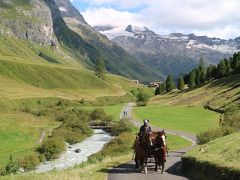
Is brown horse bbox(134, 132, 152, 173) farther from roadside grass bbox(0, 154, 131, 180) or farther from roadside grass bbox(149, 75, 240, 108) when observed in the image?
roadside grass bbox(149, 75, 240, 108)

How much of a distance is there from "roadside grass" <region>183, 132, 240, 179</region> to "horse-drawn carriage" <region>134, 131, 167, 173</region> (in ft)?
6.18

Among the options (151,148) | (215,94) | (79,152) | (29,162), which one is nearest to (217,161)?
(151,148)

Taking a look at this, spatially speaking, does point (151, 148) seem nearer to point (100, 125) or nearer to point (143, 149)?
point (143, 149)

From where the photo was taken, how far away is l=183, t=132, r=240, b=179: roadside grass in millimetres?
24672

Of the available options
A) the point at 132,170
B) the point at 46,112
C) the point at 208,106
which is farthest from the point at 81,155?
the point at 46,112

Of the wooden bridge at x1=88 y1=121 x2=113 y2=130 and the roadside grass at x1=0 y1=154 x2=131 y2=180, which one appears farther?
the wooden bridge at x1=88 y1=121 x2=113 y2=130

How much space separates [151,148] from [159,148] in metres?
0.90

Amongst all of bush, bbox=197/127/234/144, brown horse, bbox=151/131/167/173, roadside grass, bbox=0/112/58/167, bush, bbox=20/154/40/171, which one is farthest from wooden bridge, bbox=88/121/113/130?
brown horse, bbox=151/131/167/173

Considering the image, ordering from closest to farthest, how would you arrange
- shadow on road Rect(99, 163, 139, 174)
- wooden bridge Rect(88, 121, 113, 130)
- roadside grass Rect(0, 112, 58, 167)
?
shadow on road Rect(99, 163, 139, 174), roadside grass Rect(0, 112, 58, 167), wooden bridge Rect(88, 121, 113, 130)

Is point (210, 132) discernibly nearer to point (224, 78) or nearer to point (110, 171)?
point (110, 171)

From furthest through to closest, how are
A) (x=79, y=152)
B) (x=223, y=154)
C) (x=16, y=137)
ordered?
(x=16, y=137) → (x=79, y=152) → (x=223, y=154)

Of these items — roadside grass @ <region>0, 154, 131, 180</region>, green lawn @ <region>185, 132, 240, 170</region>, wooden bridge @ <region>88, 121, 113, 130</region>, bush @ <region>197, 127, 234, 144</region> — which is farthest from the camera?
wooden bridge @ <region>88, 121, 113, 130</region>

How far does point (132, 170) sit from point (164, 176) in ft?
13.9

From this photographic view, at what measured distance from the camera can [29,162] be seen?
3009 inches
